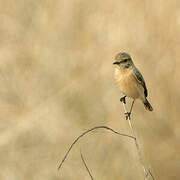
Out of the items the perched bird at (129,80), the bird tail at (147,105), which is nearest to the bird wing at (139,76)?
the perched bird at (129,80)

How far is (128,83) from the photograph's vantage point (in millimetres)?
3727

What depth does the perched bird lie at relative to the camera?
3.66 metres

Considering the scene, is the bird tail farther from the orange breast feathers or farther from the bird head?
the bird head

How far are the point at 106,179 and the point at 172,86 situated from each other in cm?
84

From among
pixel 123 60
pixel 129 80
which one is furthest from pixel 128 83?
pixel 123 60

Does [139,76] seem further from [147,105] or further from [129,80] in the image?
[147,105]

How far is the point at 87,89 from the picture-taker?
370cm

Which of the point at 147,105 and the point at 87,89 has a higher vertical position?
the point at 87,89

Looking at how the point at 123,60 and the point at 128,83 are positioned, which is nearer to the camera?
the point at 123,60

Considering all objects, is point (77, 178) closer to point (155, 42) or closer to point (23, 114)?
point (23, 114)

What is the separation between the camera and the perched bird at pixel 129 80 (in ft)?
12.0

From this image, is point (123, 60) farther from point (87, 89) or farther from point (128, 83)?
point (87, 89)

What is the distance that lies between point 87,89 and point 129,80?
0.33 metres

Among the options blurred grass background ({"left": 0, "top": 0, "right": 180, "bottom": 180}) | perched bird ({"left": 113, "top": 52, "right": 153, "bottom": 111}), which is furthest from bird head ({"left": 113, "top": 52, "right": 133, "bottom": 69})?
blurred grass background ({"left": 0, "top": 0, "right": 180, "bottom": 180})
